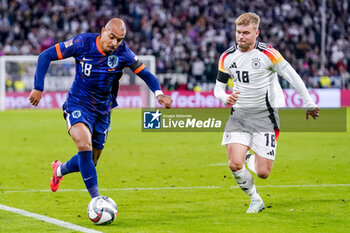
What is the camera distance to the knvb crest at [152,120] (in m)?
9.30

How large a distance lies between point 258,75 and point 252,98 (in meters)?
0.27

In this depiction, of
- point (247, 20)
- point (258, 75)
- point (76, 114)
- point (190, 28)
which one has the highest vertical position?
point (247, 20)

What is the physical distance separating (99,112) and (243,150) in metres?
1.63

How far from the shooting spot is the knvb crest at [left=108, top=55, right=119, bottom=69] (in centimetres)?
786

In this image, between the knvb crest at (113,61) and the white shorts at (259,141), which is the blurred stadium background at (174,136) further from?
the knvb crest at (113,61)

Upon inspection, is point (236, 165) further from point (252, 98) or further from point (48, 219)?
point (48, 219)

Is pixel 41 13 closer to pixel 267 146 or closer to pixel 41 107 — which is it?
pixel 41 107

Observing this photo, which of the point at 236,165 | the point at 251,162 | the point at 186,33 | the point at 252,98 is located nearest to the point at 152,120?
the point at 251,162


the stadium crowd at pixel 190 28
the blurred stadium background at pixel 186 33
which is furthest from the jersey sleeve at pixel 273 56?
the stadium crowd at pixel 190 28

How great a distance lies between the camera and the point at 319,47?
36.1 metres

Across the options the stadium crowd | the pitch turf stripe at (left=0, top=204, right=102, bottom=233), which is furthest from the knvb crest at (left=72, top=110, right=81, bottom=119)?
the stadium crowd

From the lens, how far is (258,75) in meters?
8.06

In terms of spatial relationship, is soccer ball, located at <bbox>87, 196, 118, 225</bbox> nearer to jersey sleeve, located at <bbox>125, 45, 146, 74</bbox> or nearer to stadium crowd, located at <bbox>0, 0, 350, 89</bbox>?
jersey sleeve, located at <bbox>125, 45, 146, 74</bbox>

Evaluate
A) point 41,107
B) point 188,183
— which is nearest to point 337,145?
point 188,183
